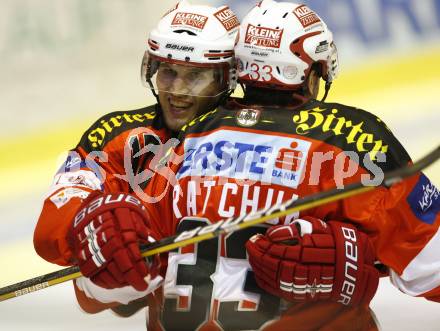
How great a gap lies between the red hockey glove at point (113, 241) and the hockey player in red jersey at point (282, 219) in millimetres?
11

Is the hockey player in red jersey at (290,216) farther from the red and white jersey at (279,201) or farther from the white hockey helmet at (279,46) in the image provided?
the white hockey helmet at (279,46)

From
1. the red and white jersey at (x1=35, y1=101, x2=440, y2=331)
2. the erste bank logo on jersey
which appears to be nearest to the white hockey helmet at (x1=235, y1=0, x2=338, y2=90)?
the red and white jersey at (x1=35, y1=101, x2=440, y2=331)

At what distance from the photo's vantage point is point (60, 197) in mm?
4023

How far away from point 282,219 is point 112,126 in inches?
33.7

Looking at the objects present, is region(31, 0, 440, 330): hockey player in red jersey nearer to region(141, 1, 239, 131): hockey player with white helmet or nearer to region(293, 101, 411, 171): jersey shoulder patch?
region(293, 101, 411, 171): jersey shoulder patch

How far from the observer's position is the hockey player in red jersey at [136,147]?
12.1ft

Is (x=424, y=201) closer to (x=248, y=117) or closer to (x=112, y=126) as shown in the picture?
(x=248, y=117)

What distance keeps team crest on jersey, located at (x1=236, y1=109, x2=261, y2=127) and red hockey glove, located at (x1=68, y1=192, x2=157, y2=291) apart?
41 centimetres

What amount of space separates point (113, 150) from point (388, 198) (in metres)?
1.04

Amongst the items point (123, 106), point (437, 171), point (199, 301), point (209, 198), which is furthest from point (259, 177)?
point (123, 106)

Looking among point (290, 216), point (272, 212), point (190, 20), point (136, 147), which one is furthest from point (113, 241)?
point (190, 20)

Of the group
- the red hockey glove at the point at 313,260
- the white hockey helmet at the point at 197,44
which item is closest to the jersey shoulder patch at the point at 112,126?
the white hockey helmet at the point at 197,44

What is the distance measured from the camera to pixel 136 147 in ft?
14.1

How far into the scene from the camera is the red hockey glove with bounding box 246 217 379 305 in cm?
357
